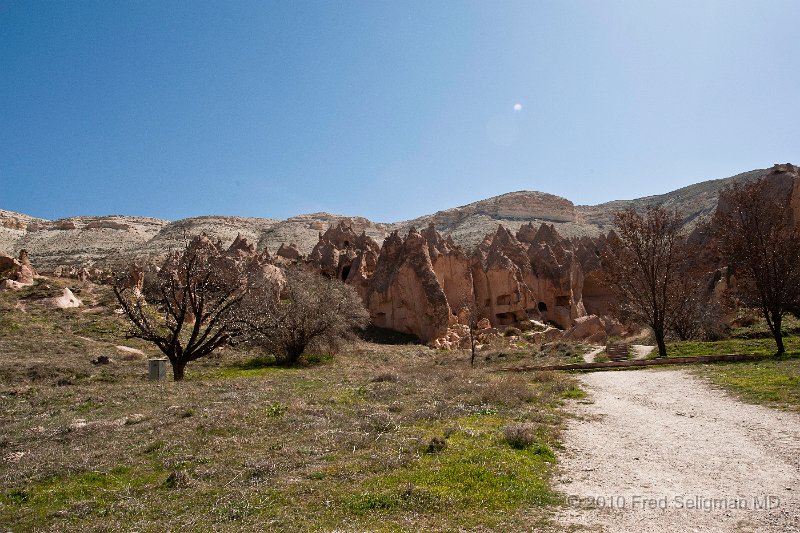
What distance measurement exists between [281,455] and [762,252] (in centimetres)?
2515

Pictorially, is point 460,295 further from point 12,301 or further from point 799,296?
point 12,301

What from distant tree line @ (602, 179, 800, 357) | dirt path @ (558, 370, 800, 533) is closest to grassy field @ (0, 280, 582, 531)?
dirt path @ (558, 370, 800, 533)

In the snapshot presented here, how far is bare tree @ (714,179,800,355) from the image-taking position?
23.0 metres

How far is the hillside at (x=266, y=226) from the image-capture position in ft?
316

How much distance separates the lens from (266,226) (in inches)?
5797

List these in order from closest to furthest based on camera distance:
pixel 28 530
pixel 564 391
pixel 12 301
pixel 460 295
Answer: pixel 28 530 → pixel 564 391 → pixel 12 301 → pixel 460 295

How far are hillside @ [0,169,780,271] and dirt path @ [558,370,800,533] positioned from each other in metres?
66.2

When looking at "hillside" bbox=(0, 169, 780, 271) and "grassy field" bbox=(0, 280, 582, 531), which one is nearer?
"grassy field" bbox=(0, 280, 582, 531)

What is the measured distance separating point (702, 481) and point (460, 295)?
4431 centimetres

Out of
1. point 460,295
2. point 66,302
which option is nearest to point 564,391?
point 460,295

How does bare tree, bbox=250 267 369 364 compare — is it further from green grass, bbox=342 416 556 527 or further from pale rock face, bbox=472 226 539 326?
pale rock face, bbox=472 226 539 326

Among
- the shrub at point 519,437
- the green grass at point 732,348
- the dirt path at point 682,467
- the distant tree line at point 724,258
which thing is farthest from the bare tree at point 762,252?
the shrub at point 519,437

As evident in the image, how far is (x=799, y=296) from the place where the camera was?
78.2 feet

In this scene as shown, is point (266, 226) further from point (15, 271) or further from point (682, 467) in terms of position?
point (682, 467)
